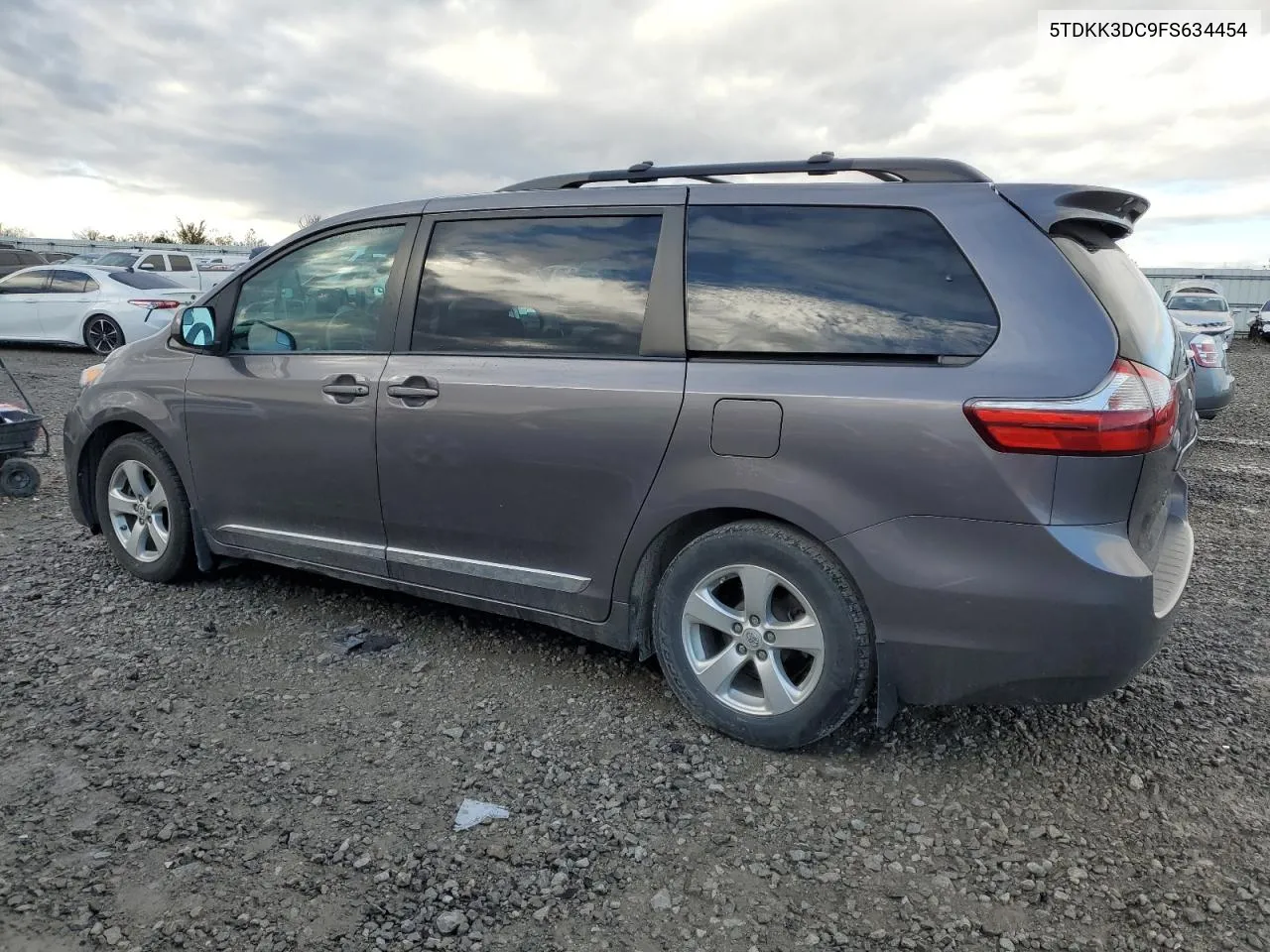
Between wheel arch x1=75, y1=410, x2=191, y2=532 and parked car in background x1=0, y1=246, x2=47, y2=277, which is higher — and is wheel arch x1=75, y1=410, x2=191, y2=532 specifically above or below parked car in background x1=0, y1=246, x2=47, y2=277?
below

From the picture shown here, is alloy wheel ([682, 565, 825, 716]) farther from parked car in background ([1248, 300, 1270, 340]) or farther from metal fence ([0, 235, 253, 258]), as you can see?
metal fence ([0, 235, 253, 258])

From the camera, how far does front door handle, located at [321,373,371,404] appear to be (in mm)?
3762

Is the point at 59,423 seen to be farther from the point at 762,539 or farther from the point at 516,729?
the point at 762,539

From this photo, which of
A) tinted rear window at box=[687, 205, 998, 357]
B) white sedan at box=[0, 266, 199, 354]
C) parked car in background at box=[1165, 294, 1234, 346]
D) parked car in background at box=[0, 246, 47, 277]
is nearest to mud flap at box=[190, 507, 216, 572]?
tinted rear window at box=[687, 205, 998, 357]

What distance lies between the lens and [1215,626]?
168 inches

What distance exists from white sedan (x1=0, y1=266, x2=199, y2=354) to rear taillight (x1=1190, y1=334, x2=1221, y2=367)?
13.5m

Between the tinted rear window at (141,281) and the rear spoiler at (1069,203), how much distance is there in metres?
15.1

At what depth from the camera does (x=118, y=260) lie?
23750 mm

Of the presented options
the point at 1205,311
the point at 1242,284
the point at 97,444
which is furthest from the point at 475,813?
the point at 1242,284

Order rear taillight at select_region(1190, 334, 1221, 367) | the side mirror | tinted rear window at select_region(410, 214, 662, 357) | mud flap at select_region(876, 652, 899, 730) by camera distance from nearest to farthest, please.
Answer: mud flap at select_region(876, 652, 899, 730), tinted rear window at select_region(410, 214, 662, 357), the side mirror, rear taillight at select_region(1190, 334, 1221, 367)

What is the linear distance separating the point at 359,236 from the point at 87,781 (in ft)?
7.49

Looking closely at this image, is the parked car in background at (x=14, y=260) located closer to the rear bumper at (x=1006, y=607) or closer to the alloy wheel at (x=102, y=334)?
the alloy wheel at (x=102, y=334)

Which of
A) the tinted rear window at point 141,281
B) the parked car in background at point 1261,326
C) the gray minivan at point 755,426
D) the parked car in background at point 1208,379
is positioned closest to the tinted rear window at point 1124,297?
the gray minivan at point 755,426

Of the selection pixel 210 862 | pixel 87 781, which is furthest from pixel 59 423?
pixel 210 862
